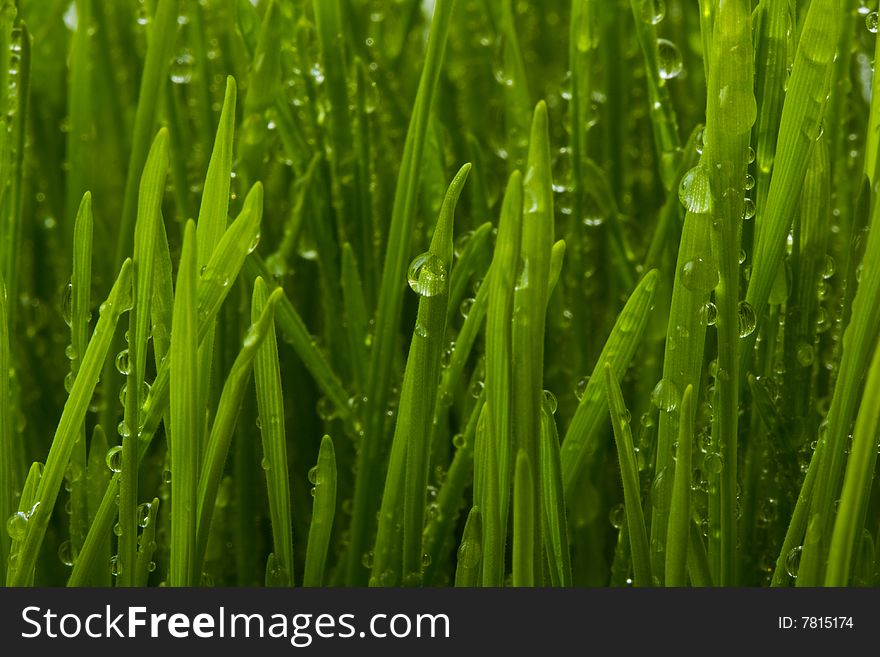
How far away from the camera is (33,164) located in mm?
722

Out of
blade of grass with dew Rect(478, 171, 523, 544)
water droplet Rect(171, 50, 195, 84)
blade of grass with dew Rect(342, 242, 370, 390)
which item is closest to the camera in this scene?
blade of grass with dew Rect(478, 171, 523, 544)

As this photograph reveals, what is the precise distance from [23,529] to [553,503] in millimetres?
243

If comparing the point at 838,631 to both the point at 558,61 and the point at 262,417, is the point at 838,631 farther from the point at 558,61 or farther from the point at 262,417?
the point at 558,61

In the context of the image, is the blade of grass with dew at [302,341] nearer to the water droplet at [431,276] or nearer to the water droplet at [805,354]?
the water droplet at [431,276]

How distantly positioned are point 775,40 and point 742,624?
0.26 meters

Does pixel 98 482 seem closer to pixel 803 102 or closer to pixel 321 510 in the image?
pixel 321 510

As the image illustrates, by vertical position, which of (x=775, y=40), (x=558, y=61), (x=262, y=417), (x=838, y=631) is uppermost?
(x=558, y=61)

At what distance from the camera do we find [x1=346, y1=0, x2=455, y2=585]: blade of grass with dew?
0.46 meters

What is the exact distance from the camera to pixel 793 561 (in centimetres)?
41

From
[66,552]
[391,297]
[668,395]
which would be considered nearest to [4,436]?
[66,552]

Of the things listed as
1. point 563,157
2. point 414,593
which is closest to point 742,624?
point 414,593

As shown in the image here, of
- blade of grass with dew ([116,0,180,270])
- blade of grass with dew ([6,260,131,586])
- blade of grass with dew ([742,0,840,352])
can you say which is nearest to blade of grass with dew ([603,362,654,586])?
blade of grass with dew ([742,0,840,352])

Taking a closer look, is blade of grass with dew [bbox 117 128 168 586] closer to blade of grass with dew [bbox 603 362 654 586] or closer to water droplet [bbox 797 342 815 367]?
blade of grass with dew [bbox 603 362 654 586]

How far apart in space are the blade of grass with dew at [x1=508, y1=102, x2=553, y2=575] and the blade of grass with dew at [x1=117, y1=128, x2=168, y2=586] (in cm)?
15
